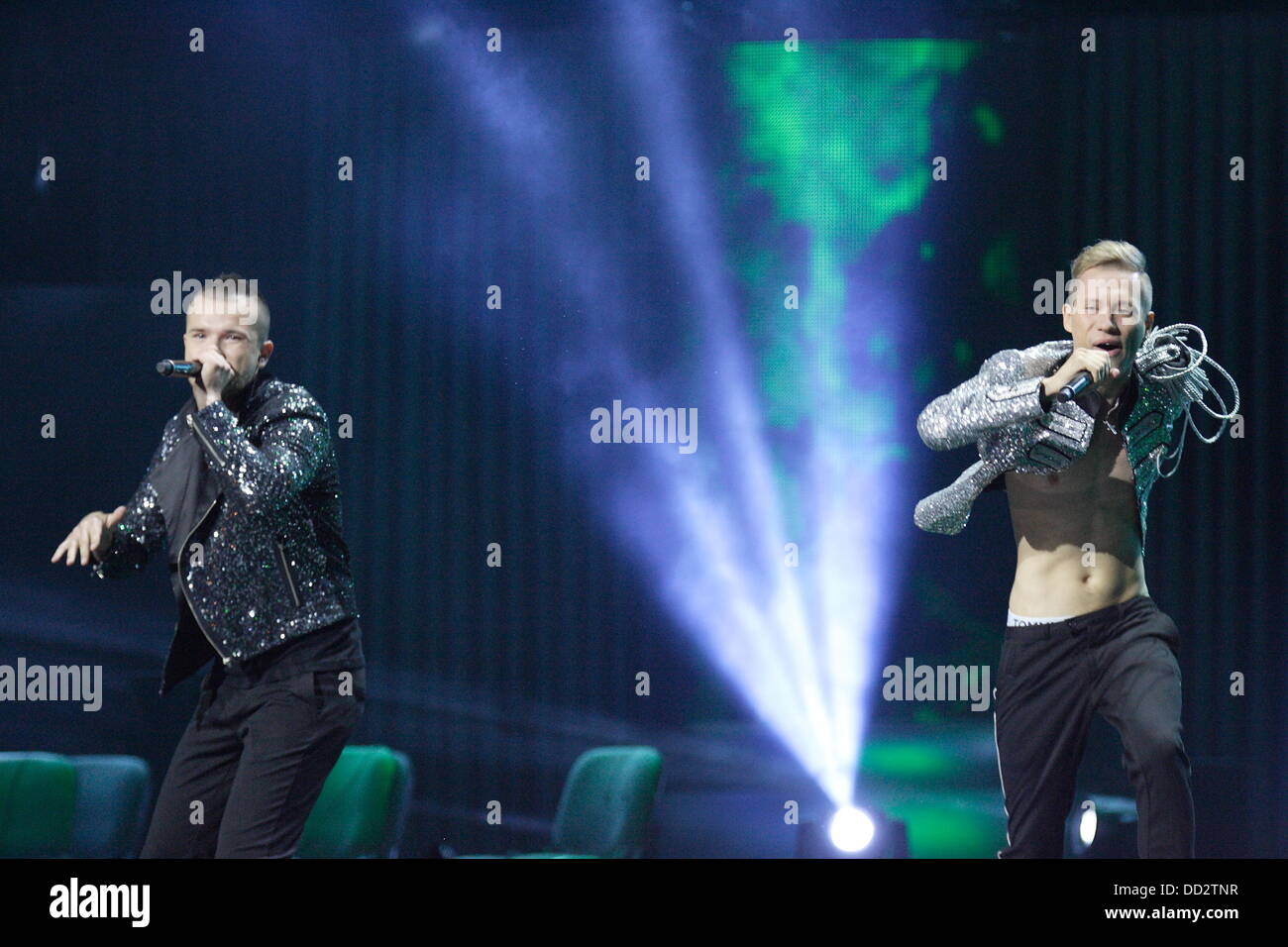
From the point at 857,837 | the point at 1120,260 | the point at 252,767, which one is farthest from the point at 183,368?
the point at 857,837

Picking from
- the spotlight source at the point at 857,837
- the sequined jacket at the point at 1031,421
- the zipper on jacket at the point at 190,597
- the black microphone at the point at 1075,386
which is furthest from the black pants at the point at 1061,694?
the zipper on jacket at the point at 190,597

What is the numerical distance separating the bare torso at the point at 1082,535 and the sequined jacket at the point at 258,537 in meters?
1.51

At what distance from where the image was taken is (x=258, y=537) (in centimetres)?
304

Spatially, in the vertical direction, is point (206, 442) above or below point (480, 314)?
below

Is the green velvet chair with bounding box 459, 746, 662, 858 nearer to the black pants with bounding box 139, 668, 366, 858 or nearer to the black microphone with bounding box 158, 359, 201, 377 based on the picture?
the black pants with bounding box 139, 668, 366, 858

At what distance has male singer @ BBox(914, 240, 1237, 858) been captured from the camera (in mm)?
3248

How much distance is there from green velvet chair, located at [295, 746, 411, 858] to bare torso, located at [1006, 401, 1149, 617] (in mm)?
2193

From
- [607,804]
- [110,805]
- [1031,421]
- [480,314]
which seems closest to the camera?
[1031,421]

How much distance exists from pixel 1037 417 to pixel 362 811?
8.46 feet

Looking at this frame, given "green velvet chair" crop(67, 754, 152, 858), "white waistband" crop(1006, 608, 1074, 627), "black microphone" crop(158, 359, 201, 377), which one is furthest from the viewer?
"green velvet chair" crop(67, 754, 152, 858)

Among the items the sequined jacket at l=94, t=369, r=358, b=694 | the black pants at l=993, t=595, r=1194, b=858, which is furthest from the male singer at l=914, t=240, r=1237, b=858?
the sequined jacket at l=94, t=369, r=358, b=694

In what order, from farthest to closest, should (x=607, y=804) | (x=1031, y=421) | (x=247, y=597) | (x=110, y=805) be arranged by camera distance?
(x=110, y=805) < (x=607, y=804) < (x=1031, y=421) < (x=247, y=597)

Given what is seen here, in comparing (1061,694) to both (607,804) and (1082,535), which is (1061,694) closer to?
(1082,535)
